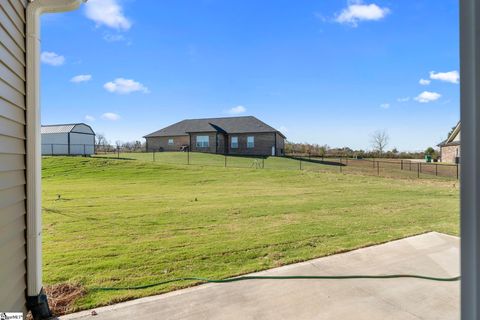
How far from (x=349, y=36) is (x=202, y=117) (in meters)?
23.8

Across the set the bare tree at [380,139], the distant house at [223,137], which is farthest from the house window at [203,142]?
the bare tree at [380,139]

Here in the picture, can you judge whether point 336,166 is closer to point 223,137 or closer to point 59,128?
point 223,137

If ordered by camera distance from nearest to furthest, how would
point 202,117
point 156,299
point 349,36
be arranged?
point 156,299 → point 349,36 → point 202,117

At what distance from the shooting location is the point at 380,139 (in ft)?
137

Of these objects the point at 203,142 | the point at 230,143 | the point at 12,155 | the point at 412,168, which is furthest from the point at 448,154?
the point at 12,155

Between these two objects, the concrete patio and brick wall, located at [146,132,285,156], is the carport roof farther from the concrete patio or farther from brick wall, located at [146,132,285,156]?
the concrete patio

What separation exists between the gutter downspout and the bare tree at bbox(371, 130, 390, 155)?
4419cm

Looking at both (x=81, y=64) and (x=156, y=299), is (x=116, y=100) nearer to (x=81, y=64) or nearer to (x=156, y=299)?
(x=81, y=64)

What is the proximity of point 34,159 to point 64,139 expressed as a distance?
89.9 feet

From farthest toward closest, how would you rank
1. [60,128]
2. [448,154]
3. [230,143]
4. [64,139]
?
[230,143] → [448,154] → [60,128] → [64,139]

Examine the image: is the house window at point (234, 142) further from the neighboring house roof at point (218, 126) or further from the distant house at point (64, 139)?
the distant house at point (64, 139)

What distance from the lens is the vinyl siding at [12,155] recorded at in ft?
5.80

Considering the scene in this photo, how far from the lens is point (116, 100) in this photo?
84.9ft

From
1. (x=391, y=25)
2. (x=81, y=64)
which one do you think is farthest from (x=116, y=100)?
(x=391, y=25)
